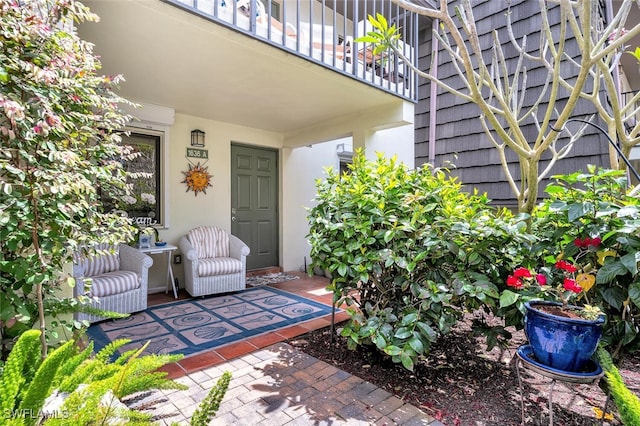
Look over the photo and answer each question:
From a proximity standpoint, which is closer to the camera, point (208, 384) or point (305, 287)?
point (208, 384)

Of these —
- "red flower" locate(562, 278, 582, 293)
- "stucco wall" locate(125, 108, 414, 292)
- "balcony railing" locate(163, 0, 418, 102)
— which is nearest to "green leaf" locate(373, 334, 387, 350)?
"red flower" locate(562, 278, 582, 293)

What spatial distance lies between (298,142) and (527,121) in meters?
3.13

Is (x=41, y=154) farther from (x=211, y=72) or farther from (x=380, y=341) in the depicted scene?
(x=211, y=72)

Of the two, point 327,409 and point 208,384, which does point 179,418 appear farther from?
point 327,409

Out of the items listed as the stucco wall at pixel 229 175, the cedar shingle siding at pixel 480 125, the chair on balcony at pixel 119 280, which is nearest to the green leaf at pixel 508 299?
the cedar shingle siding at pixel 480 125

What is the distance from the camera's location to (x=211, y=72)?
2.96 m

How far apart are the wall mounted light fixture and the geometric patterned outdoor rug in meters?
2.11

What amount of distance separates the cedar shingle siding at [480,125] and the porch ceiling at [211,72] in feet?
4.21

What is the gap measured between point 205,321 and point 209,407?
2282 mm

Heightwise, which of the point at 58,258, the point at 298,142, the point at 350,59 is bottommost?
the point at 58,258

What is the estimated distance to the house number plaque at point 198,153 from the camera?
4.41 m

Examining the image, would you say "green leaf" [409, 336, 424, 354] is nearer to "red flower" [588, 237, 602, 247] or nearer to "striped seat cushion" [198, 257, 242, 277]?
"red flower" [588, 237, 602, 247]

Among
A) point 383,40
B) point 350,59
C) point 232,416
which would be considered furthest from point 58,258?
point 350,59

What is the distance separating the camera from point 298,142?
511cm
